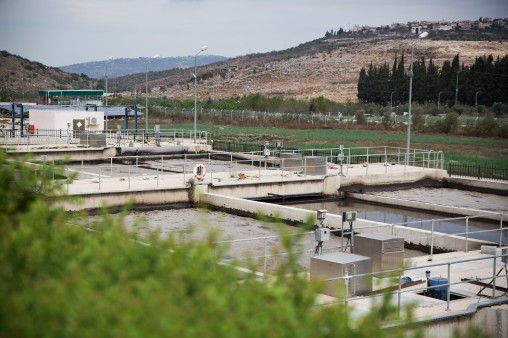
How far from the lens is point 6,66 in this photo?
148875 millimetres

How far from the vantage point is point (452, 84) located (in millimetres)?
98938

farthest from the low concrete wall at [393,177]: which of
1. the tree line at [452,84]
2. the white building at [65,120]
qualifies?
the tree line at [452,84]

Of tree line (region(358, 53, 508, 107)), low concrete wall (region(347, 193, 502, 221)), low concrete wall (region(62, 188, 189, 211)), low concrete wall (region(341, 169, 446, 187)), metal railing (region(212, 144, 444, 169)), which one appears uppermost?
tree line (region(358, 53, 508, 107))

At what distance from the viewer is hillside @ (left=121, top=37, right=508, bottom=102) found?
482 ft

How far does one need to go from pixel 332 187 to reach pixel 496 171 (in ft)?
36.8

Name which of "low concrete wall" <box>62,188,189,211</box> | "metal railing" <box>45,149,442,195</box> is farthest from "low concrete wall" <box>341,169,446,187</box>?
"low concrete wall" <box>62,188,189,211</box>

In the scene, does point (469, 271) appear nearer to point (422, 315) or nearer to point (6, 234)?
point (422, 315)

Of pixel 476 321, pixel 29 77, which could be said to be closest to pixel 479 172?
pixel 476 321

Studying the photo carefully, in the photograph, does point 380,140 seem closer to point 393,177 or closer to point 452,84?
point 393,177

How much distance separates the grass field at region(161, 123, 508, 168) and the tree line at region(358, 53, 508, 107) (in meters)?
26.1

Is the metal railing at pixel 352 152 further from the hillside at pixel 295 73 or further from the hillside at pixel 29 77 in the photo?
the hillside at pixel 29 77

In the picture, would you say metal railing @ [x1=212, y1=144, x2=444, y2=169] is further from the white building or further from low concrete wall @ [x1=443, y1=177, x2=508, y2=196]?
the white building

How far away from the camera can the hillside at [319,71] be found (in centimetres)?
14700

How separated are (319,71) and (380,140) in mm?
103398
